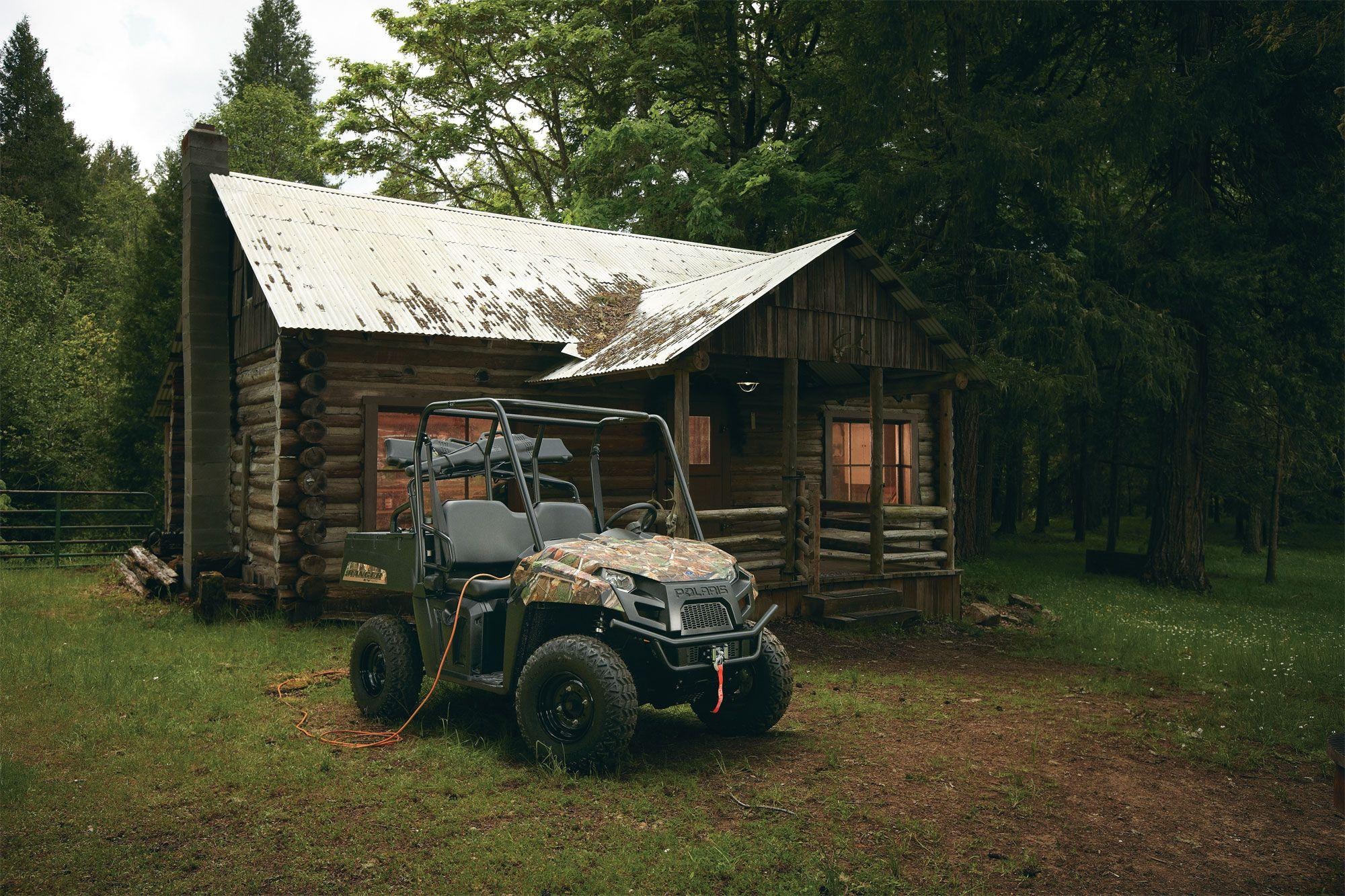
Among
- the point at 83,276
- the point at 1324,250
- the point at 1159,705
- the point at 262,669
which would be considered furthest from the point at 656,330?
the point at 83,276

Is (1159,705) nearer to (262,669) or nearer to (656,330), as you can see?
(656,330)

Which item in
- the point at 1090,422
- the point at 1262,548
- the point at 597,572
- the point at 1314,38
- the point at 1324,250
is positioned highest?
the point at 1314,38

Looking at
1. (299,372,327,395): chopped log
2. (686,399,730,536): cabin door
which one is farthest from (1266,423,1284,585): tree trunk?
(299,372,327,395): chopped log

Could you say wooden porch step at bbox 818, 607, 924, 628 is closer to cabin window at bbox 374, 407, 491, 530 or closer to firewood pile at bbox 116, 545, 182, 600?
cabin window at bbox 374, 407, 491, 530

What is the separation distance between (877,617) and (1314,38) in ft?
36.6

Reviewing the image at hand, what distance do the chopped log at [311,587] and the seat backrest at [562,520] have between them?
18.7 ft

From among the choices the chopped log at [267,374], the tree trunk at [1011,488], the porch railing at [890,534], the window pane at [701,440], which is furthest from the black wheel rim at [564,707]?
the tree trunk at [1011,488]

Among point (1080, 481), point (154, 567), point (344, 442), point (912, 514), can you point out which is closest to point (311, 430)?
point (344, 442)

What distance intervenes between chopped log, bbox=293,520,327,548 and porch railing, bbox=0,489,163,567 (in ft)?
23.3

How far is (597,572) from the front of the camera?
230 inches

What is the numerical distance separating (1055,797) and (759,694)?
1976 millimetres

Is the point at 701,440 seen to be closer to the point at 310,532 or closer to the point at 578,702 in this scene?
the point at 310,532

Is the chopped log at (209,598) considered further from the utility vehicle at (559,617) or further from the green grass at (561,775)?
the utility vehicle at (559,617)

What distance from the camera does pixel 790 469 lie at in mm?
11844
